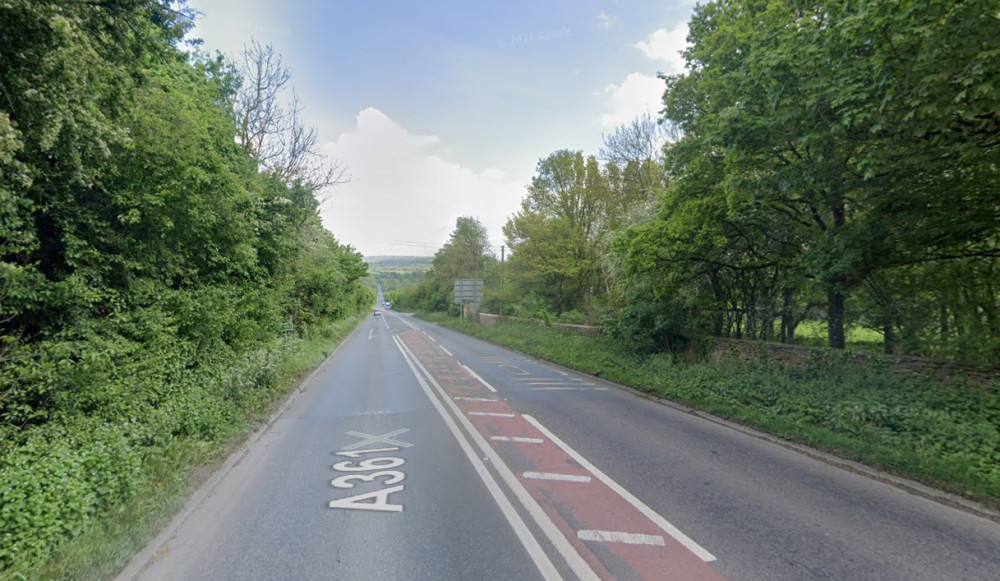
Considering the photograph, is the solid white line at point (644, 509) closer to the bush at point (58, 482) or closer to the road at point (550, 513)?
the road at point (550, 513)

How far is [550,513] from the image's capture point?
425cm

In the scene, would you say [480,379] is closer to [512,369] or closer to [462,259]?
[512,369]

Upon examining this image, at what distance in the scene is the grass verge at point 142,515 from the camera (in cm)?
296

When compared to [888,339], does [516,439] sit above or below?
below

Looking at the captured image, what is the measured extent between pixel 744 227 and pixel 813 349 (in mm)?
3545

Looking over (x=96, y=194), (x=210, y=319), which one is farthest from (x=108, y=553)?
(x=210, y=319)

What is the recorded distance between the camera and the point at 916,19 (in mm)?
4883

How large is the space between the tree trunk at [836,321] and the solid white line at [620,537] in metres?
7.82

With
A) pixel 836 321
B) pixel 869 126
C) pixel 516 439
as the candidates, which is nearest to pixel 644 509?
pixel 516 439

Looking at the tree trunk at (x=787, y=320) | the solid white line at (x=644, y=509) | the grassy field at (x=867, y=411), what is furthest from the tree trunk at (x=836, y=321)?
the solid white line at (x=644, y=509)

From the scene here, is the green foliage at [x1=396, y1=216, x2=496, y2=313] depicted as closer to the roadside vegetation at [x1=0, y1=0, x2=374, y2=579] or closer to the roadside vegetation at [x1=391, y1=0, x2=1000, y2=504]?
the roadside vegetation at [x1=391, y1=0, x2=1000, y2=504]

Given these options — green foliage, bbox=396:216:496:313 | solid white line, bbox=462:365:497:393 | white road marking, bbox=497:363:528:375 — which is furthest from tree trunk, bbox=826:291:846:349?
green foliage, bbox=396:216:496:313

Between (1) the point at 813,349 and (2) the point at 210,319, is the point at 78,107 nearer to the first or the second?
(2) the point at 210,319

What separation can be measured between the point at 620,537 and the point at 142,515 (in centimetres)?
427
